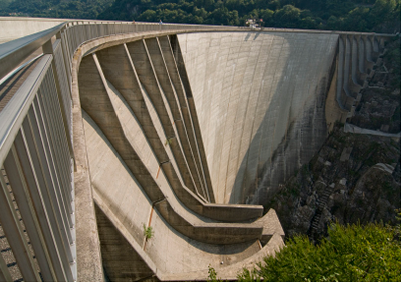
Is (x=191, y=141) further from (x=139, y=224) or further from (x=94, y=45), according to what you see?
(x=94, y=45)

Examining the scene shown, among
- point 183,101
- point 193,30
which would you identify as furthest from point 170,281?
point 193,30

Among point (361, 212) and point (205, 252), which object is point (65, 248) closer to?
point (205, 252)

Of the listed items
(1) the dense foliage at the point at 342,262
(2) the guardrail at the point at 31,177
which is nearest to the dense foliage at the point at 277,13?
(1) the dense foliage at the point at 342,262

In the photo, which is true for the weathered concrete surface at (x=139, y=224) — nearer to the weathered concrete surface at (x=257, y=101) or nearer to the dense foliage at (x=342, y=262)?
the dense foliage at (x=342, y=262)

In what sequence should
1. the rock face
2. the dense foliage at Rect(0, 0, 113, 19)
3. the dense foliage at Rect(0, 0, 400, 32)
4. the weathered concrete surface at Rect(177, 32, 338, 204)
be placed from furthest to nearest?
the dense foliage at Rect(0, 0, 113, 19)
the dense foliage at Rect(0, 0, 400, 32)
the rock face
the weathered concrete surface at Rect(177, 32, 338, 204)

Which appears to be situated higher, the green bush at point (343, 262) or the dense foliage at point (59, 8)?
the dense foliage at point (59, 8)

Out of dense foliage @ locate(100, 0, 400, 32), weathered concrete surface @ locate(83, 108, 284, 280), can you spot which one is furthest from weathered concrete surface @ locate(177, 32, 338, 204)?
dense foliage @ locate(100, 0, 400, 32)

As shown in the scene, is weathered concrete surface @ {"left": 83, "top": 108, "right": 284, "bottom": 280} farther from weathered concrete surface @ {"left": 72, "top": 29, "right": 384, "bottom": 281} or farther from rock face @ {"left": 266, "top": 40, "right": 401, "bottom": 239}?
rock face @ {"left": 266, "top": 40, "right": 401, "bottom": 239}
